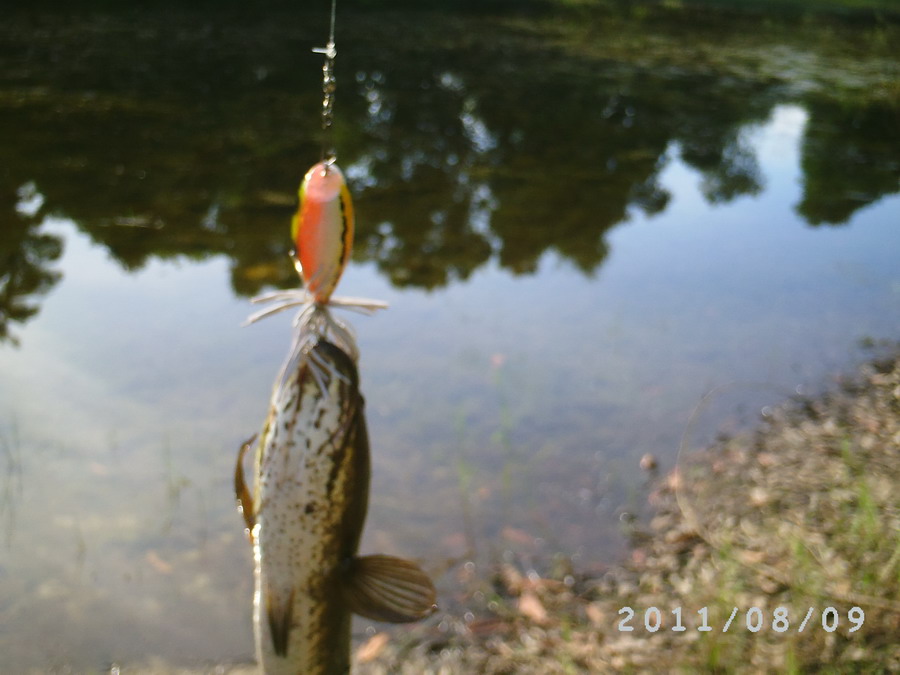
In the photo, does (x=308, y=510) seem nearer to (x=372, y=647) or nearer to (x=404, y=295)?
(x=372, y=647)

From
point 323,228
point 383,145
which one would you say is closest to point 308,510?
point 323,228

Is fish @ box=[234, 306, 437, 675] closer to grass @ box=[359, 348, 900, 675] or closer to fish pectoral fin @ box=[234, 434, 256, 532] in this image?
fish pectoral fin @ box=[234, 434, 256, 532]

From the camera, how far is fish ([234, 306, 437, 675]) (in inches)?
54.6

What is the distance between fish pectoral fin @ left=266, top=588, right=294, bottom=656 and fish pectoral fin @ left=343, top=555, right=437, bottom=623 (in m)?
0.11

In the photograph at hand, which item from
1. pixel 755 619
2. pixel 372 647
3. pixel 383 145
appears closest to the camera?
pixel 755 619

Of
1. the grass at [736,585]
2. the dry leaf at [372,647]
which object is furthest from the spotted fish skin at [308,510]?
the dry leaf at [372,647]

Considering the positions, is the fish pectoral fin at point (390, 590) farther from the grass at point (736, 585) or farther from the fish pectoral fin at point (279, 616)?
the grass at point (736, 585)

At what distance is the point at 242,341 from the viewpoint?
5.74m

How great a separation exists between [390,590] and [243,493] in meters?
0.30

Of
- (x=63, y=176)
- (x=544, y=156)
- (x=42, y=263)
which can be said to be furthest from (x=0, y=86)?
(x=544, y=156)

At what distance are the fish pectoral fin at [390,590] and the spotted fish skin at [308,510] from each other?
0.15ft

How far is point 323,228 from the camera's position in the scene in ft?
4.39

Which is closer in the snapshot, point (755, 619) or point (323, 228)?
point (323, 228)

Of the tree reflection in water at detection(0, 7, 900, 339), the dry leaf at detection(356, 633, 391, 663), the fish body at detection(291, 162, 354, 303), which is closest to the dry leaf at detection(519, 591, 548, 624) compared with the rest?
the dry leaf at detection(356, 633, 391, 663)
